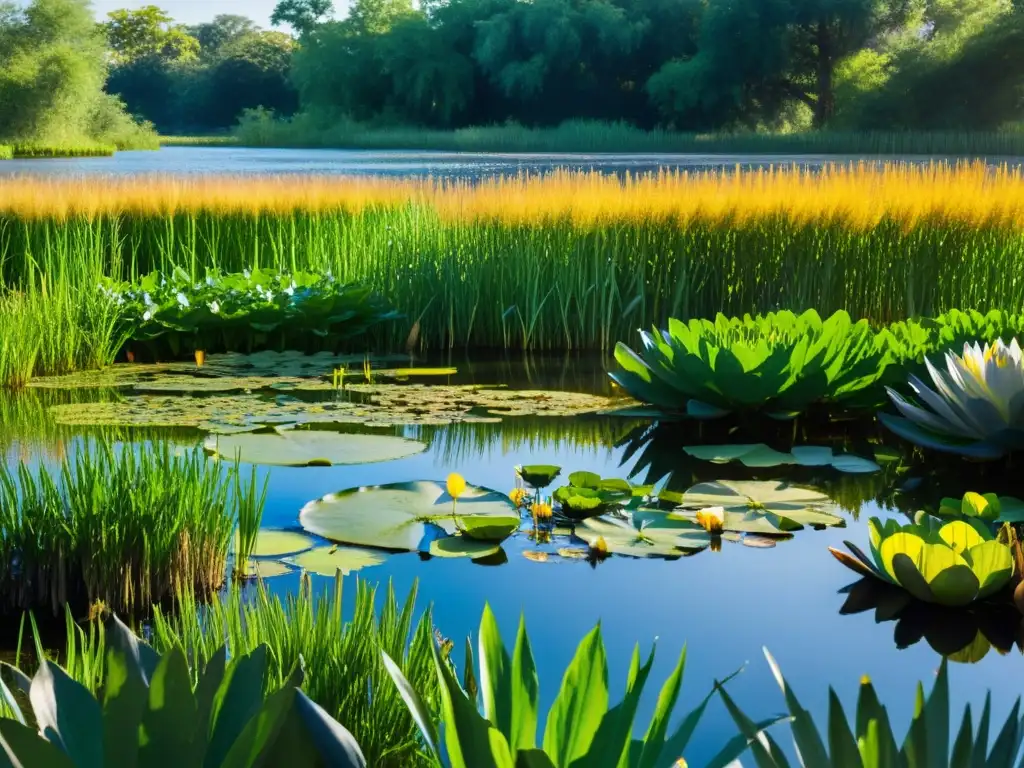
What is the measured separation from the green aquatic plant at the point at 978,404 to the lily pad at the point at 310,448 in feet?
5.97

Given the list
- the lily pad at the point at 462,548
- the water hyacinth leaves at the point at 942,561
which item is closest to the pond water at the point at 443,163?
the lily pad at the point at 462,548

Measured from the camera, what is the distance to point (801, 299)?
6934mm

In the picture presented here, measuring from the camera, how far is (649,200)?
7.49 metres

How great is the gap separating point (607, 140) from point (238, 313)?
29.9 metres

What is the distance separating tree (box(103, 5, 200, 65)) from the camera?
69188 millimetres

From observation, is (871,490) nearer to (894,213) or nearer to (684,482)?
(684,482)

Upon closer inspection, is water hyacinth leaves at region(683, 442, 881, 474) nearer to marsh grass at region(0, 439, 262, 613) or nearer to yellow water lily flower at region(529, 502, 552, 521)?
yellow water lily flower at region(529, 502, 552, 521)

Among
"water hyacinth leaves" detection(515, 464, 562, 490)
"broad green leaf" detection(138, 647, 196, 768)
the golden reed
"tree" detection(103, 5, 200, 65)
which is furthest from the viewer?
"tree" detection(103, 5, 200, 65)

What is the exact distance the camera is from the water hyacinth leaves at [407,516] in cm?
311

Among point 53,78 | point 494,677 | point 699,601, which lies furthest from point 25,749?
point 53,78

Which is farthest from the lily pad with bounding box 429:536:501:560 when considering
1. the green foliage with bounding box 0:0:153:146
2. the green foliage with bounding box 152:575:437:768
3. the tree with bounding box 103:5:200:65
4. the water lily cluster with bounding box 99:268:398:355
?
the tree with bounding box 103:5:200:65

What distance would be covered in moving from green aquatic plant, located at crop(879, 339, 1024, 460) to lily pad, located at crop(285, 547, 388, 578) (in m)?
1.95

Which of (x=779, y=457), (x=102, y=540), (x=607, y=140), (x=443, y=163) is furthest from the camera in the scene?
(x=607, y=140)

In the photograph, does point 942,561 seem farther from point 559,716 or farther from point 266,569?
point 266,569
